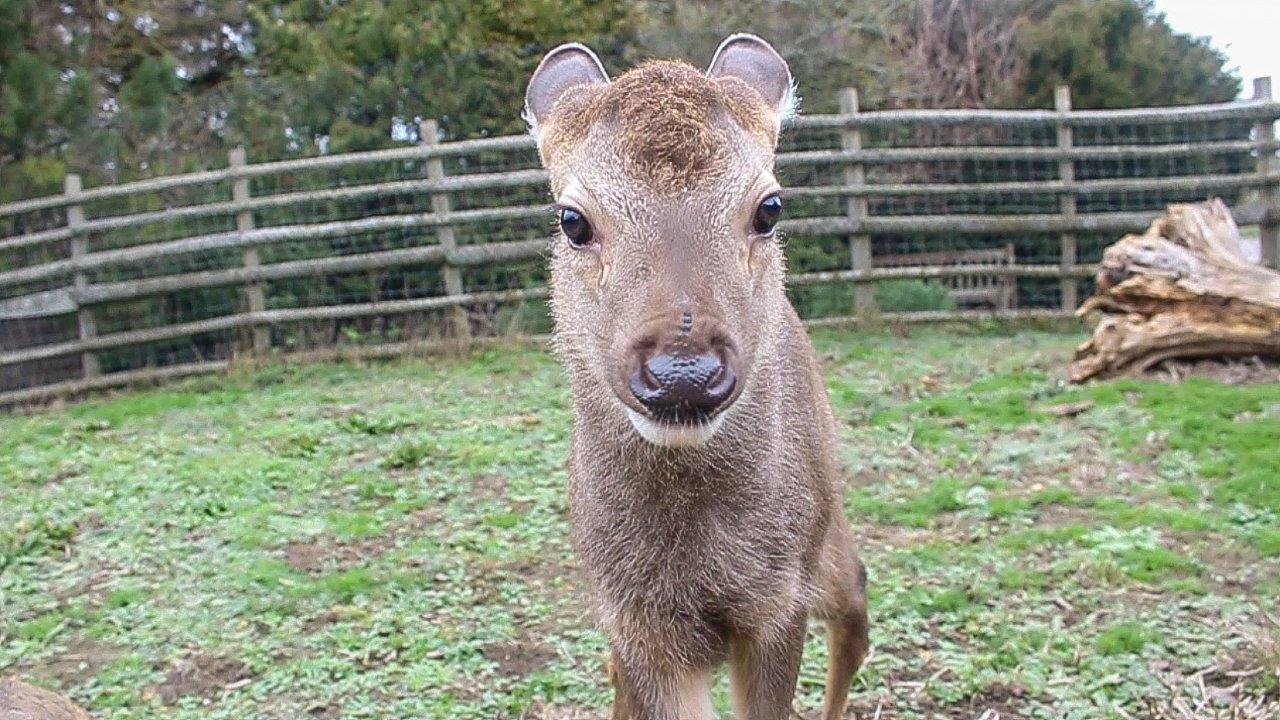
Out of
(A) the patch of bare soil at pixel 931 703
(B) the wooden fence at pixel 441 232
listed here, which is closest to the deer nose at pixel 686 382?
(A) the patch of bare soil at pixel 931 703

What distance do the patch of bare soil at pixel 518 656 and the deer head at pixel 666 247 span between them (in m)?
1.88

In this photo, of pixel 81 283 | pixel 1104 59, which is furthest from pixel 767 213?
pixel 1104 59

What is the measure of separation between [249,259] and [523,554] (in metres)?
6.58

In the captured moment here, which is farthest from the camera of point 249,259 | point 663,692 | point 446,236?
point 446,236

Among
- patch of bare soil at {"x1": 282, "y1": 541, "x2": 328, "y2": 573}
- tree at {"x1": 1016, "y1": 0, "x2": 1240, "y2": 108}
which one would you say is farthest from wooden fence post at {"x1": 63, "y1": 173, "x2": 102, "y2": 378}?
tree at {"x1": 1016, "y1": 0, "x2": 1240, "y2": 108}

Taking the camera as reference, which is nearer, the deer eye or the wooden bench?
the deer eye

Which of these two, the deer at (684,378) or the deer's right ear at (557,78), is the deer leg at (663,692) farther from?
the deer's right ear at (557,78)

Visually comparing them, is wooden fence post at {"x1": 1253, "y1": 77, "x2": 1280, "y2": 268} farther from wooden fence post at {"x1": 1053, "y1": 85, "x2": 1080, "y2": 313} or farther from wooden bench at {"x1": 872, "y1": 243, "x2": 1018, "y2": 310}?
wooden bench at {"x1": 872, "y1": 243, "x2": 1018, "y2": 310}

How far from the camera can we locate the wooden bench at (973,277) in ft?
40.3

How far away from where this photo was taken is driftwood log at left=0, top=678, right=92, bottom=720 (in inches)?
142

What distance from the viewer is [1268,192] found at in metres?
12.0

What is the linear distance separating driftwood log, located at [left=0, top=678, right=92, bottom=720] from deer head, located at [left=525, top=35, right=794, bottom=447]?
2.01 m

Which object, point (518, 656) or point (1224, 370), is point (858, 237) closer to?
point (1224, 370)

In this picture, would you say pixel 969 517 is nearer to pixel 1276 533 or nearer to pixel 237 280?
pixel 1276 533
